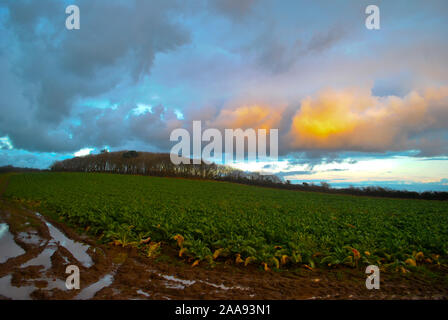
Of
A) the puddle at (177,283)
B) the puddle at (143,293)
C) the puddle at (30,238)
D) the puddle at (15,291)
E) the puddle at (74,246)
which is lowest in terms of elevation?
the puddle at (74,246)

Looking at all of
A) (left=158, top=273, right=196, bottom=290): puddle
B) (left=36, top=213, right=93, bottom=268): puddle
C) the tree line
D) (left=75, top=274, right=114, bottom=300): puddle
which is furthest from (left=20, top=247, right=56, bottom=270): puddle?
the tree line

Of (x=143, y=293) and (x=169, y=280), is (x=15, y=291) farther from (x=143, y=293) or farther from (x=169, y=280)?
(x=169, y=280)

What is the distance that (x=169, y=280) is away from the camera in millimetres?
5188

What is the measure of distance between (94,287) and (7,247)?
514 cm

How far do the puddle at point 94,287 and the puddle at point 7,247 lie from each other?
3295 mm

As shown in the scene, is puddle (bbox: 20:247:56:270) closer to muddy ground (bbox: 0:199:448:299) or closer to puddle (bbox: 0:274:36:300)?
muddy ground (bbox: 0:199:448:299)

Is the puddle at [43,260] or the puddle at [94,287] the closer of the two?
the puddle at [94,287]

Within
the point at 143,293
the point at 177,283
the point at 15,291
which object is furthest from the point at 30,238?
the point at 177,283

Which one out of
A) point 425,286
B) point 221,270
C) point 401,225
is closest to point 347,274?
point 425,286

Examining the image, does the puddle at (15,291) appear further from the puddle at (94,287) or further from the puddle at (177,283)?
the puddle at (177,283)

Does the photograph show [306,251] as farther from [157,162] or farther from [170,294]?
[157,162]

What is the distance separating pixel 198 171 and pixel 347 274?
86099mm

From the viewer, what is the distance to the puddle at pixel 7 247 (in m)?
6.71

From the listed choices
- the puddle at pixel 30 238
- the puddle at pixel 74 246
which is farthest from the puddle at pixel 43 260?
the puddle at pixel 30 238
